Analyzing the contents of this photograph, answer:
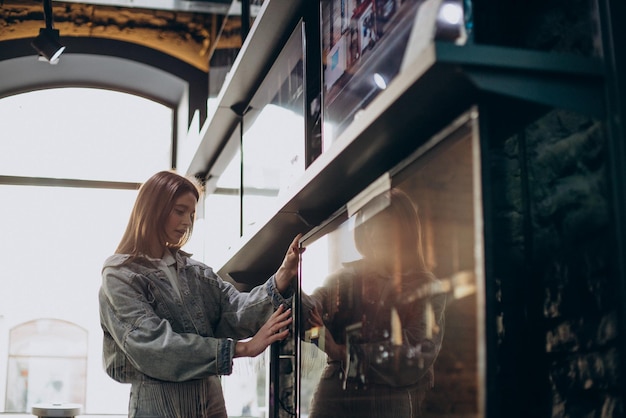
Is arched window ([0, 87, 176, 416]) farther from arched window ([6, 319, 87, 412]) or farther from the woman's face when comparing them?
the woman's face

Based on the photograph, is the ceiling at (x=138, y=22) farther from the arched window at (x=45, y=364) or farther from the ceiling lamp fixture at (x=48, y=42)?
the arched window at (x=45, y=364)

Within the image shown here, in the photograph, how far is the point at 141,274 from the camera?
239 centimetres

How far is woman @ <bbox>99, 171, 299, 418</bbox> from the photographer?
2.24 m

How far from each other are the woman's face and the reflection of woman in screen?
1.87 ft

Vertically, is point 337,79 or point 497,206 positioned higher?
point 337,79

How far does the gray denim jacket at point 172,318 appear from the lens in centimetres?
224

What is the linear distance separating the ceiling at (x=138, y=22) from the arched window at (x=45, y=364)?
5.65ft

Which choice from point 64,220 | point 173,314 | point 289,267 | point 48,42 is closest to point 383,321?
point 289,267

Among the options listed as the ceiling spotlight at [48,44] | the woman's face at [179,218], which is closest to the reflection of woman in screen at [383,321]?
the woman's face at [179,218]

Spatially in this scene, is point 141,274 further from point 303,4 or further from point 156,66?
point 156,66

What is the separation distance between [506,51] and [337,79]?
2.51 feet

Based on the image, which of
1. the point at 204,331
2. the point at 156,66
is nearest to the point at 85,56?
the point at 156,66

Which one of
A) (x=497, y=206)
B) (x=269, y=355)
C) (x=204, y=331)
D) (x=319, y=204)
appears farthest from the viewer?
(x=269, y=355)

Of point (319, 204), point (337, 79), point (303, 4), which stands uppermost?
point (303, 4)
